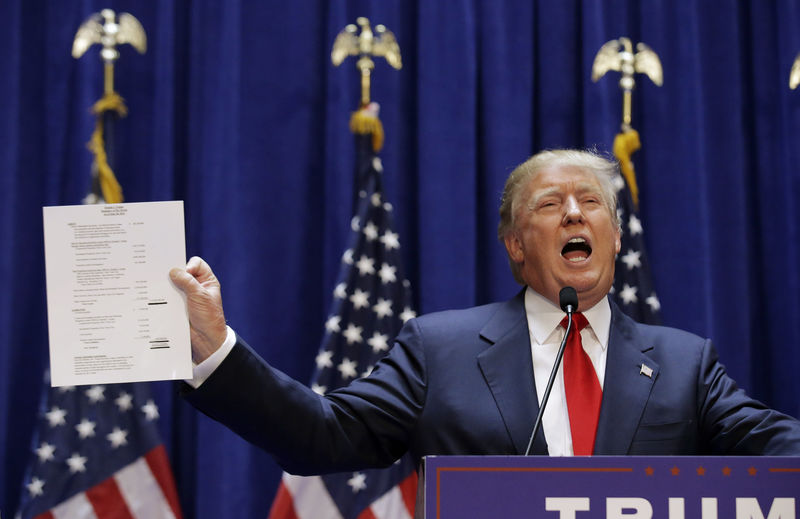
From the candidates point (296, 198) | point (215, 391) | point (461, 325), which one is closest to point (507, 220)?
point (461, 325)

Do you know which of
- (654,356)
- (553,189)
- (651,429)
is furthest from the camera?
(553,189)

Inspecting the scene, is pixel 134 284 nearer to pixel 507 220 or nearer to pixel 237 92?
pixel 507 220

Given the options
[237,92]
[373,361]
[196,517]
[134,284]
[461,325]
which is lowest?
[196,517]

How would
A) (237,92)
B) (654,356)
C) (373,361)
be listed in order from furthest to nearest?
(237,92) → (373,361) → (654,356)

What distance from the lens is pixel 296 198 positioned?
403 cm

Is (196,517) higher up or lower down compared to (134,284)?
lower down

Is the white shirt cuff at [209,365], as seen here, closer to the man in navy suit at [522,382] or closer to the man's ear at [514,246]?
the man in navy suit at [522,382]

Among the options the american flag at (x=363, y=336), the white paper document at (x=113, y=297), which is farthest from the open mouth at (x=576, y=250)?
the american flag at (x=363, y=336)

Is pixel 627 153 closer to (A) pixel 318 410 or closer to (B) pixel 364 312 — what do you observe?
(B) pixel 364 312

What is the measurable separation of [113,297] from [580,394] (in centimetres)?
109

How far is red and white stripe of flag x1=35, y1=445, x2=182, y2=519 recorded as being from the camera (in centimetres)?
→ 349

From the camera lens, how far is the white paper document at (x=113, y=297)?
173 cm

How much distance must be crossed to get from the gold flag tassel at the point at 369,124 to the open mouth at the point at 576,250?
1631 mm

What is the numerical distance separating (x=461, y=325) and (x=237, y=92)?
2.03 meters
